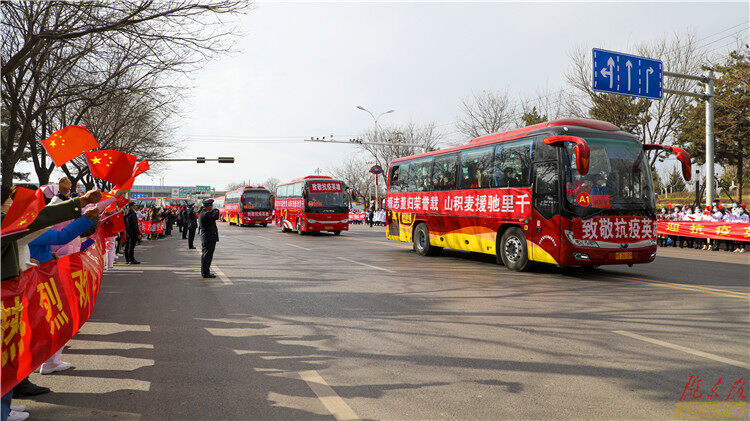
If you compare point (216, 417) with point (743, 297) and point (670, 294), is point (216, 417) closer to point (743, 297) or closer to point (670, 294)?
point (670, 294)

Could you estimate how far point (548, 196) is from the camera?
11156 millimetres

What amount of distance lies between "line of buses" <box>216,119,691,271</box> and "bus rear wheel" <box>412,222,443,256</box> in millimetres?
58

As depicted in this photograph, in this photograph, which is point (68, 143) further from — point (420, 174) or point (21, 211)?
point (420, 174)

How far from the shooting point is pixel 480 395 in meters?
4.16

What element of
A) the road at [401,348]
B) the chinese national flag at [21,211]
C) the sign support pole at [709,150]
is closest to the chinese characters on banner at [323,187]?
the sign support pole at [709,150]

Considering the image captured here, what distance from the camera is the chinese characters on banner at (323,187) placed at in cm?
2816

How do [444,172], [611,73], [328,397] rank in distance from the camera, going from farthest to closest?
[611,73] → [444,172] → [328,397]

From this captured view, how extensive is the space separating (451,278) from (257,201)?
113ft

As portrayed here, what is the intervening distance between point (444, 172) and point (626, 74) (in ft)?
25.8

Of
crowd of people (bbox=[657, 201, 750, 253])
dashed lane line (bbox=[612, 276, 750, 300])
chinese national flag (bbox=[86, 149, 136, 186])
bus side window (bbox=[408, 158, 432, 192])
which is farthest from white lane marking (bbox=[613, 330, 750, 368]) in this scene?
crowd of people (bbox=[657, 201, 750, 253])

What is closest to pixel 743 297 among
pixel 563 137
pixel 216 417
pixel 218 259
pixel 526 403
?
pixel 563 137

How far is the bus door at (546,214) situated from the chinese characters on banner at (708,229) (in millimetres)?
10624

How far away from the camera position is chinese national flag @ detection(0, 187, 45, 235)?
3.50 metres

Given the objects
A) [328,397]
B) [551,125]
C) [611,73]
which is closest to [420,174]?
[551,125]
